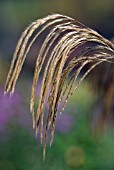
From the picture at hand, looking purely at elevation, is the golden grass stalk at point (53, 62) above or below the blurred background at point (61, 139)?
above

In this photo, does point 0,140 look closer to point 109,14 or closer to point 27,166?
point 27,166

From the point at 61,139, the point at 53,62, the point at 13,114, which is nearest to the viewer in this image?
the point at 53,62

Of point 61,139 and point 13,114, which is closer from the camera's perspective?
point 13,114

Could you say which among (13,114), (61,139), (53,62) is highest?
(53,62)

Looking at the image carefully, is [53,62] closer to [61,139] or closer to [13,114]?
[13,114]

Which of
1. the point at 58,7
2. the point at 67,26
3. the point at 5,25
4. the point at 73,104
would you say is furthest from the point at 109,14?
the point at 67,26

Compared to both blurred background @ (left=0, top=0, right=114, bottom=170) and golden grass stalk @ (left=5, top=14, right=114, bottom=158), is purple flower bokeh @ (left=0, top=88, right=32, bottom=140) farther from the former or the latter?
golden grass stalk @ (left=5, top=14, right=114, bottom=158)

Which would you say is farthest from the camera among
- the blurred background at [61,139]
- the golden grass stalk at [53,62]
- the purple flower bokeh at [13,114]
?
the purple flower bokeh at [13,114]

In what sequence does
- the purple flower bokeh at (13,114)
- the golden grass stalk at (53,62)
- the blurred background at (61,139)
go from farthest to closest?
the purple flower bokeh at (13,114), the blurred background at (61,139), the golden grass stalk at (53,62)

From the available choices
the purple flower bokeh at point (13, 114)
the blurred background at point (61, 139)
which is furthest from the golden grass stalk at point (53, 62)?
the purple flower bokeh at point (13, 114)

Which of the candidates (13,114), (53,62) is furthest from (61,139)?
(53,62)

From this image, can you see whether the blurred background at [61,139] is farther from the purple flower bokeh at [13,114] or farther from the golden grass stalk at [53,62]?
the golden grass stalk at [53,62]

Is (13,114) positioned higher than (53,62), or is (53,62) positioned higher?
(53,62)
